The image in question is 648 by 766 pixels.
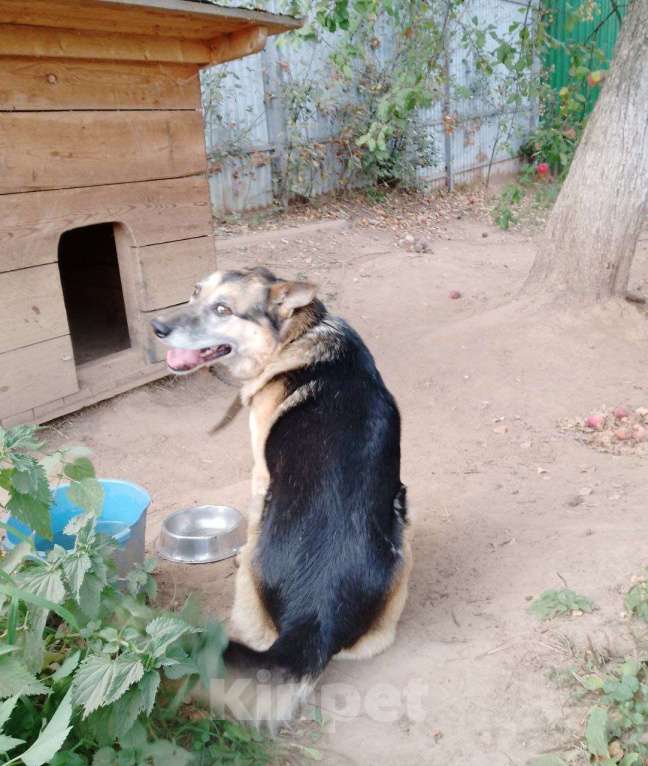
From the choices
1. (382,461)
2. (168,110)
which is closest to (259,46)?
(168,110)

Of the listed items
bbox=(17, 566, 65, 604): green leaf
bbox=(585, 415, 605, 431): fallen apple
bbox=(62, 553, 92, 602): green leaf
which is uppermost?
bbox=(62, 553, 92, 602): green leaf

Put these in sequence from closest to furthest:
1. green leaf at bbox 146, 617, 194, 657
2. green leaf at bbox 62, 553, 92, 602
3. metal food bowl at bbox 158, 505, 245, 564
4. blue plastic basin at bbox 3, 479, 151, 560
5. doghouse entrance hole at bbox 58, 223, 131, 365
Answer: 1. green leaf at bbox 146, 617, 194, 657
2. green leaf at bbox 62, 553, 92, 602
3. blue plastic basin at bbox 3, 479, 151, 560
4. metal food bowl at bbox 158, 505, 245, 564
5. doghouse entrance hole at bbox 58, 223, 131, 365

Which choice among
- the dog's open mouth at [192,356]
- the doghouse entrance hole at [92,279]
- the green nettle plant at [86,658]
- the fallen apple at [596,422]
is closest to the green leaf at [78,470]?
the green nettle plant at [86,658]

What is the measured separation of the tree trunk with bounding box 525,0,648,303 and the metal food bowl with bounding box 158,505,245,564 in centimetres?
352

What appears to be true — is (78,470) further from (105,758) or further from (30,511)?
(105,758)

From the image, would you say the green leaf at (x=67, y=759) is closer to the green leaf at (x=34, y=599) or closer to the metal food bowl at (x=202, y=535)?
the green leaf at (x=34, y=599)

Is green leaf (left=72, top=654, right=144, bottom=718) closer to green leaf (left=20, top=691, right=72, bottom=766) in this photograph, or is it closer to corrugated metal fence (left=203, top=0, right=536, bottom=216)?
green leaf (left=20, top=691, right=72, bottom=766)

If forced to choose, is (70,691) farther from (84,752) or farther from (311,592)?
(311,592)

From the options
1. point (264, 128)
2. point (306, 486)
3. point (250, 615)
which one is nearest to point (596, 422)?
point (306, 486)

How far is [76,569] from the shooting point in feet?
6.18

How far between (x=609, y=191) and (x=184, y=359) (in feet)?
13.4

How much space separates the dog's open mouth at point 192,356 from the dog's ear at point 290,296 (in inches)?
10.3

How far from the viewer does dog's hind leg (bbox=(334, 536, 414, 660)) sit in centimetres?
232

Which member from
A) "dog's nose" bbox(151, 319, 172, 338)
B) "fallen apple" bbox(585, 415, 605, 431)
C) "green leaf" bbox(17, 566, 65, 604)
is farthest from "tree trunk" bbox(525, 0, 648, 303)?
"green leaf" bbox(17, 566, 65, 604)
